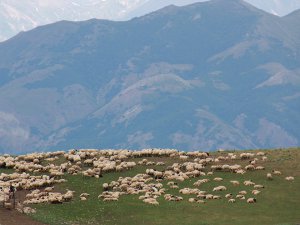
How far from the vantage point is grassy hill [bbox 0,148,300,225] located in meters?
47.4

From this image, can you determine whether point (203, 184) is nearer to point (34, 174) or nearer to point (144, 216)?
point (144, 216)

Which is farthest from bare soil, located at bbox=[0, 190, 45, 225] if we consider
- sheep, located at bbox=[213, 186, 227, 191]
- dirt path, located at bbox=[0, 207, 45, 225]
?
sheep, located at bbox=[213, 186, 227, 191]

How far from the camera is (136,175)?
6306cm

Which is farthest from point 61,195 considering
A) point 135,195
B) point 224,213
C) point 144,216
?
point 224,213

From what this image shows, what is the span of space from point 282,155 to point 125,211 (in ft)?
88.2

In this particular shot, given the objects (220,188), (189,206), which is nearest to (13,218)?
(189,206)

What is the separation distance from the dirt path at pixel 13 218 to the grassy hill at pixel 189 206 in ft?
2.53

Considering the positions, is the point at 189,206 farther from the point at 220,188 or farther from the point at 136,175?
the point at 136,175

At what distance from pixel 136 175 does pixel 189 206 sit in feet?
41.0

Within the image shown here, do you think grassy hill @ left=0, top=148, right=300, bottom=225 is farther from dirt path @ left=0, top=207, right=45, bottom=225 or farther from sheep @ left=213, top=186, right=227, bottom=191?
dirt path @ left=0, top=207, right=45, bottom=225

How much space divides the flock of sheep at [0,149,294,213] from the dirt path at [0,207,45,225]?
3.60ft

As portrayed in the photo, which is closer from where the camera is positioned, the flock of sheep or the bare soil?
the bare soil

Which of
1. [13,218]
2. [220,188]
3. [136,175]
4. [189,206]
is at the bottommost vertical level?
[13,218]

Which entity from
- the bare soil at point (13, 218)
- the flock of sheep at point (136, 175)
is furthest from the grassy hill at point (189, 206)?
the bare soil at point (13, 218)
